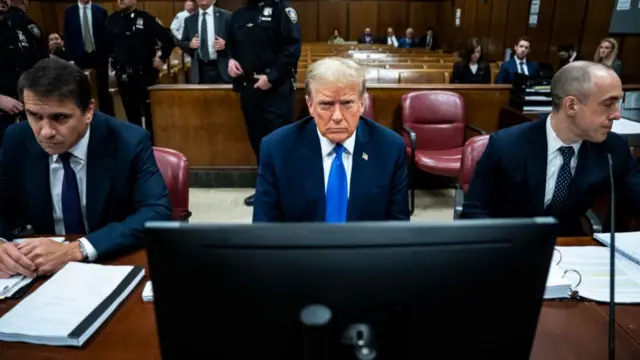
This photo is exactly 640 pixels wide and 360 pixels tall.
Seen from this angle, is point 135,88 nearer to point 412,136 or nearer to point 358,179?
point 412,136

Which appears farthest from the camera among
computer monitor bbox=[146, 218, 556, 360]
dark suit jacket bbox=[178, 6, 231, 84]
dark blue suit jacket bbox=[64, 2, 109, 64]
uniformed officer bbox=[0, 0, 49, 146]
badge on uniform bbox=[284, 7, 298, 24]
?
dark blue suit jacket bbox=[64, 2, 109, 64]

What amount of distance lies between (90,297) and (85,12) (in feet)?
16.6

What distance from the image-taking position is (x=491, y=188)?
1768mm

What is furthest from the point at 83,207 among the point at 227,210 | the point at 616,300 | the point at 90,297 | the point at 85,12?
the point at 85,12

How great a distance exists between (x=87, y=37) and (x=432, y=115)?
3.95 metres

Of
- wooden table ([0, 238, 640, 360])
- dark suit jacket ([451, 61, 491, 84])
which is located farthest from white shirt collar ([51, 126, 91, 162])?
dark suit jacket ([451, 61, 491, 84])

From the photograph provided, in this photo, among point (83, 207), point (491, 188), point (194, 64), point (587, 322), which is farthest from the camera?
point (194, 64)

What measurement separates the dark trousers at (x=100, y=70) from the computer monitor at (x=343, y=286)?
17.8 feet

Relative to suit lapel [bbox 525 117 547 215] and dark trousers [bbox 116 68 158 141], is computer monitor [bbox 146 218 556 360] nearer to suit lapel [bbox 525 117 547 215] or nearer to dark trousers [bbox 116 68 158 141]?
suit lapel [bbox 525 117 547 215]

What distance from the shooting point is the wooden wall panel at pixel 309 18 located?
14258mm

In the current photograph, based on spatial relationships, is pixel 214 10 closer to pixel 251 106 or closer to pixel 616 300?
pixel 251 106

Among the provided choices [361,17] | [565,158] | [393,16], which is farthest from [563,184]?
[361,17]

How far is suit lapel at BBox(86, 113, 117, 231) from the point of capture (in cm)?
157

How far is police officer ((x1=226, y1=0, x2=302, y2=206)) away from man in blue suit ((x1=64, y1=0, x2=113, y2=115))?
2.39 metres
